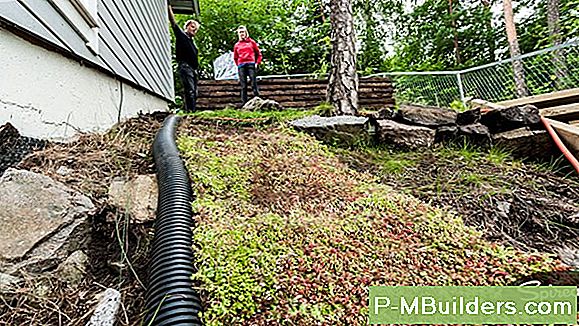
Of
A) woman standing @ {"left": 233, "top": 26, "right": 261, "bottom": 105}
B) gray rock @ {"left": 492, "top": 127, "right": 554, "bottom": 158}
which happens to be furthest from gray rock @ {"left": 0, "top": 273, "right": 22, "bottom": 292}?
woman standing @ {"left": 233, "top": 26, "right": 261, "bottom": 105}

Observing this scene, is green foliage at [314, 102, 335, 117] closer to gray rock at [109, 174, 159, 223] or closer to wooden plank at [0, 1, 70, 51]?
gray rock at [109, 174, 159, 223]

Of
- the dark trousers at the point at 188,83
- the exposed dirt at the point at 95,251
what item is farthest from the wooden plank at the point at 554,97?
the dark trousers at the point at 188,83

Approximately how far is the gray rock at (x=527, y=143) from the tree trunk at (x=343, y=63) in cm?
133

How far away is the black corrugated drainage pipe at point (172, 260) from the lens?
940mm

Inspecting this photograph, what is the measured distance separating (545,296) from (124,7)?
4.29 m

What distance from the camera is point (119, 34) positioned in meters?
3.47

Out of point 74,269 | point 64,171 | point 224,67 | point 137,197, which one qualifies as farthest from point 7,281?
point 224,67

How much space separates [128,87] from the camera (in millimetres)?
3625

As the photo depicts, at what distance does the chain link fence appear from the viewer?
4504mm

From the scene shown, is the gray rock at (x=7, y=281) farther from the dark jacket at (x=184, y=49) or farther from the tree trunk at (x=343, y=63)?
the dark jacket at (x=184, y=49)

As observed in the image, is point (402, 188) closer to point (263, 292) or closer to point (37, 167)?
point (263, 292)

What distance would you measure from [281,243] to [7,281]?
2.69 feet

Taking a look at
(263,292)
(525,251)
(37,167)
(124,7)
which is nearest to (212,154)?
(37,167)

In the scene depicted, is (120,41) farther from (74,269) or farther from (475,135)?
(475,135)
